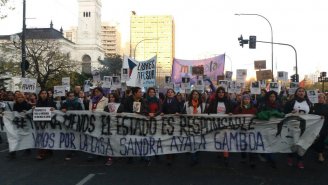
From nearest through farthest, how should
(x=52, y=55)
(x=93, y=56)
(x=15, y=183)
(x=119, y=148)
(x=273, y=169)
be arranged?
(x=15, y=183), (x=273, y=169), (x=119, y=148), (x=52, y=55), (x=93, y=56)

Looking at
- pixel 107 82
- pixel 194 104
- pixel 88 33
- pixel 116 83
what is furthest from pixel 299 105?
pixel 88 33

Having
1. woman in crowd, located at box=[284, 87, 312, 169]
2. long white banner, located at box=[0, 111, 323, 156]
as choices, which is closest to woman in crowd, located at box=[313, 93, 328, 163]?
woman in crowd, located at box=[284, 87, 312, 169]

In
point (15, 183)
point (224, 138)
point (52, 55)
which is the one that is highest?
point (52, 55)

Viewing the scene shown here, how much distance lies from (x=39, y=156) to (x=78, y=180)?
2584mm

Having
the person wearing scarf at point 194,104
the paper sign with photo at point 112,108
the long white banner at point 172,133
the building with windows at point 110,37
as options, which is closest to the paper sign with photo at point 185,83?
the paper sign with photo at point 112,108

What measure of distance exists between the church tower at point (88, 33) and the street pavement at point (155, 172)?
11207cm

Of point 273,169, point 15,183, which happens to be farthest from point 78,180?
point 273,169

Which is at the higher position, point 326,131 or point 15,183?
point 326,131

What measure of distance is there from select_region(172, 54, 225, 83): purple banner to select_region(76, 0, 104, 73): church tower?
99937 millimetres

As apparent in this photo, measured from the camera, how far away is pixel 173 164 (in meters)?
9.19

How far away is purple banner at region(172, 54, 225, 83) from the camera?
2097 centimetres

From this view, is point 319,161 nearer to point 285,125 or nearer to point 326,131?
point 326,131

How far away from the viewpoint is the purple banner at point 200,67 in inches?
826

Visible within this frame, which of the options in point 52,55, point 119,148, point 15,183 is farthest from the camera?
point 52,55
